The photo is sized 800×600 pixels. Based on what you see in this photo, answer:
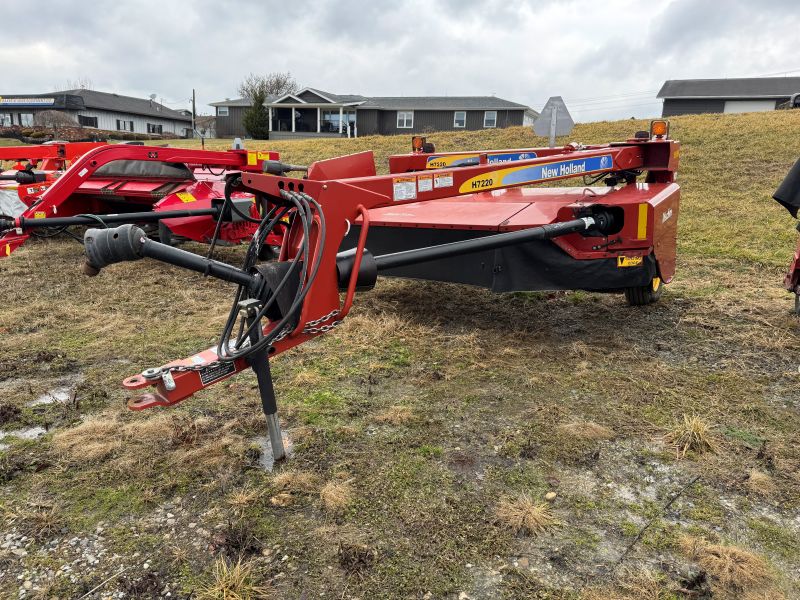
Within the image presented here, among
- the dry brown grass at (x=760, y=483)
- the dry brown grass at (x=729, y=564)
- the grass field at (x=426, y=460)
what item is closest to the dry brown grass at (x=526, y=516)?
the grass field at (x=426, y=460)

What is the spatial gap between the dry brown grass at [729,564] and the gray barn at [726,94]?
3786 cm

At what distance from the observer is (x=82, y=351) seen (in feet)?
14.2

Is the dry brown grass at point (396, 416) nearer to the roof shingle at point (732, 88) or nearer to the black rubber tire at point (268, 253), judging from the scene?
the black rubber tire at point (268, 253)

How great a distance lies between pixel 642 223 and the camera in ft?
14.1

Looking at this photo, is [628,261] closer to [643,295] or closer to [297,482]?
[643,295]

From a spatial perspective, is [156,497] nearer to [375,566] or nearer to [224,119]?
[375,566]

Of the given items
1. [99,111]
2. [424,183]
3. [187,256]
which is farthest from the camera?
[99,111]

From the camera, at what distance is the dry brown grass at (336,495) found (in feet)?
8.21

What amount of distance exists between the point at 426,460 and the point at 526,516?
62 cm

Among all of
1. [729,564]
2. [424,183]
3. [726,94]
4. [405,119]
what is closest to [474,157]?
[424,183]

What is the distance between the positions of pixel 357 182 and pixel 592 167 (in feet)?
7.66

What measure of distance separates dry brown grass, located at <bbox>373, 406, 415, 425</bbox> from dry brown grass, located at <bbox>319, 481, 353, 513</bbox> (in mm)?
625

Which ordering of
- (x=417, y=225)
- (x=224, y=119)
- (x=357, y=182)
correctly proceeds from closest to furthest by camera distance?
(x=357, y=182)
(x=417, y=225)
(x=224, y=119)

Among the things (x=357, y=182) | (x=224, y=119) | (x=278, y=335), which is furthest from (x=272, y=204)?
(x=224, y=119)
